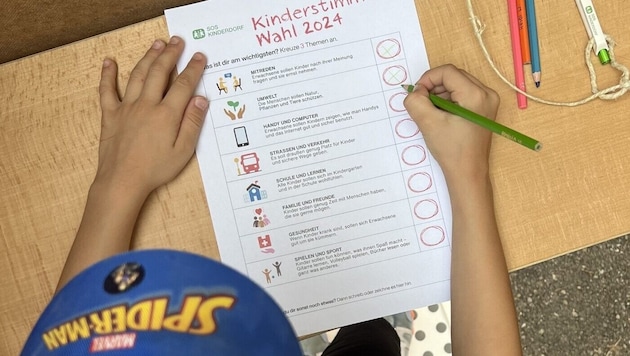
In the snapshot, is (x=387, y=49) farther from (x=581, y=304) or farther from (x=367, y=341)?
(x=581, y=304)

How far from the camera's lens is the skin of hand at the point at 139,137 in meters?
0.58

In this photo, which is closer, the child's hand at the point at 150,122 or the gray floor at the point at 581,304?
the child's hand at the point at 150,122

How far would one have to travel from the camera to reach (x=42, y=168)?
603mm

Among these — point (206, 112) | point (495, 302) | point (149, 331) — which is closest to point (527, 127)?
point (495, 302)

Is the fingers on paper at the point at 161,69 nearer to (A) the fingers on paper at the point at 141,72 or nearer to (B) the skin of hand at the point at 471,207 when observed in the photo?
(A) the fingers on paper at the point at 141,72

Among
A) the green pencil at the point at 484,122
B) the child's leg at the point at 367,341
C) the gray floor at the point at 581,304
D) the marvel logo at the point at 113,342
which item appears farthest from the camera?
the gray floor at the point at 581,304

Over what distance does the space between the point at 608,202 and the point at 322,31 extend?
318 millimetres

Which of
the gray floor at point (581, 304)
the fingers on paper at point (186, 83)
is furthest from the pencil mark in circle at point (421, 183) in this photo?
the gray floor at point (581, 304)

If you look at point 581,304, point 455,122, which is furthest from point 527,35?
point 581,304

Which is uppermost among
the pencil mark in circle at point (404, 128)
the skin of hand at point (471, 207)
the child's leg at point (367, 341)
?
the pencil mark in circle at point (404, 128)

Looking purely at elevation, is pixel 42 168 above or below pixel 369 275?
above

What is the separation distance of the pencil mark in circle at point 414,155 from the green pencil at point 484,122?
0.04 m

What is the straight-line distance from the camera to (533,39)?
1.97 ft

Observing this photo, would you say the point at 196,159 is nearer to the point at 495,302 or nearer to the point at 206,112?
the point at 206,112
